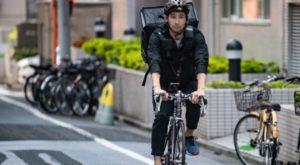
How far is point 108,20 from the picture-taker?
33.2m

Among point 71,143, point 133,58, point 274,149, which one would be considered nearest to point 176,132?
point 274,149

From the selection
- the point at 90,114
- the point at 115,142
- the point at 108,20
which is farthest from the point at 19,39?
the point at 115,142

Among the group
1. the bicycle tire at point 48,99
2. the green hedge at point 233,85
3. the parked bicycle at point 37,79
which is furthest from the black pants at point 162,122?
the parked bicycle at point 37,79

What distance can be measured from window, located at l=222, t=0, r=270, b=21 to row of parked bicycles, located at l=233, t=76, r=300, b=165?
611 centimetres

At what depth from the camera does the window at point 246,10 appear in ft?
65.3

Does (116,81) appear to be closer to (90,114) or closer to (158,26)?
(90,114)

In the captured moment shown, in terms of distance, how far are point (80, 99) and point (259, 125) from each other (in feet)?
31.1

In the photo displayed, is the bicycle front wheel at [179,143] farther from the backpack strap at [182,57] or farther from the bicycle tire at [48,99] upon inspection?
the bicycle tire at [48,99]

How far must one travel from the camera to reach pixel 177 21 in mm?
10133

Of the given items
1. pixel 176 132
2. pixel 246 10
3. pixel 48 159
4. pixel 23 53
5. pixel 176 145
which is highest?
pixel 246 10

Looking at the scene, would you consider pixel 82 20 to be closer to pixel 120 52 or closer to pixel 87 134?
pixel 120 52

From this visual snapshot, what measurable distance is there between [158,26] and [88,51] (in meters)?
15.3

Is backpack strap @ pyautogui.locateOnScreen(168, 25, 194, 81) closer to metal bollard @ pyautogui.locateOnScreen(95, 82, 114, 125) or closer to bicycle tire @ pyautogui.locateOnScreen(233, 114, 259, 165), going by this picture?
bicycle tire @ pyautogui.locateOnScreen(233, 114, 259, 165)

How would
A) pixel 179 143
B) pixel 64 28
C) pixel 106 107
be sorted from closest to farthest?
pixel 179 143, pixel 106 107, pixel 64 28
